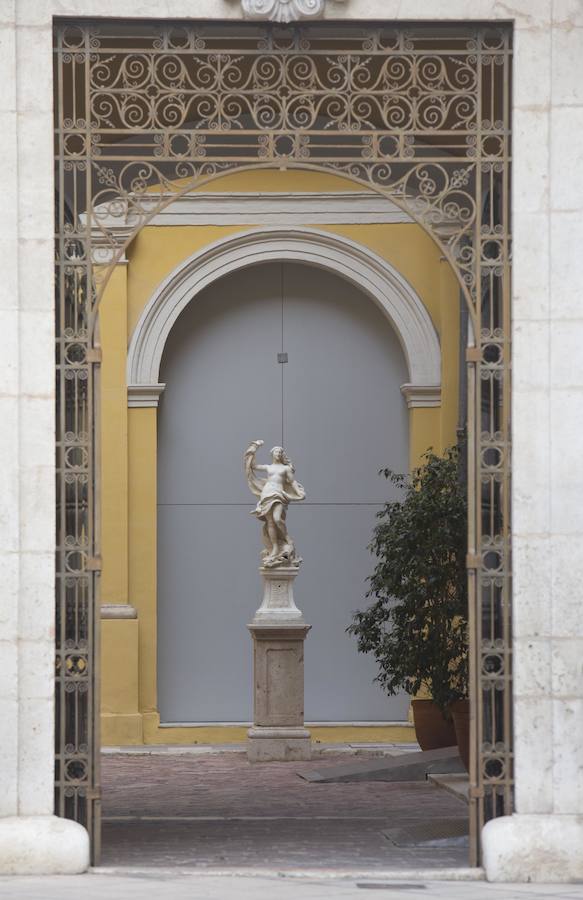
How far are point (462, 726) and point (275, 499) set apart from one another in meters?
3.71

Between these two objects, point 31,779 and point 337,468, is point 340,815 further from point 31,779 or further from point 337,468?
point 337,468

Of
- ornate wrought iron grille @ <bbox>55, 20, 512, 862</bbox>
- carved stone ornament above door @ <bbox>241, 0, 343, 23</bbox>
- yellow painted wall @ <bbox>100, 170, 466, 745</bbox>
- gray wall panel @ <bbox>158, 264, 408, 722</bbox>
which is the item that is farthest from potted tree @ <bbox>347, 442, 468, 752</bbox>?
carved stone ornament above door @ <bbox>241, 0, 343, 23</bbox>

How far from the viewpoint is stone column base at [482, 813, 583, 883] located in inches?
300

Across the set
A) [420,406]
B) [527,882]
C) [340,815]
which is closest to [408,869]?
[527,882]

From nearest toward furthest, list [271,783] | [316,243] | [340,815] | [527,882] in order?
[527,882] < [340,815] < [271,783] < [316,243]

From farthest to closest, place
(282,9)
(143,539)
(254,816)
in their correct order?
1. (143,539)
2. (254,816)
3. (282,9)

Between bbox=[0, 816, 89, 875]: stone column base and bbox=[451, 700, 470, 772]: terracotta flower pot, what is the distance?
4270 millimetres

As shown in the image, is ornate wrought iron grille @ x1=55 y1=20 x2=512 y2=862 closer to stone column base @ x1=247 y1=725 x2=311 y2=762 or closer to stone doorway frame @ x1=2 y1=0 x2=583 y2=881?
stone doorway frame @ x1=2 y1=0 x2=583 y2=881

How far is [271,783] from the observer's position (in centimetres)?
1269

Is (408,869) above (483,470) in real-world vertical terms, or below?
below

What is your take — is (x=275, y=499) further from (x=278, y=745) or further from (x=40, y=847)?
(x=40, y=847)

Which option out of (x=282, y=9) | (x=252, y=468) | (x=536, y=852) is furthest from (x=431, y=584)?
(x=282, y=9)

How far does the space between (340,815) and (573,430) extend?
3.66 meters

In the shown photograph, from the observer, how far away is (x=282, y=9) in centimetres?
786
